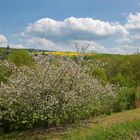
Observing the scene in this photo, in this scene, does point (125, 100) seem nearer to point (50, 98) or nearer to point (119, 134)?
point (50, 98)

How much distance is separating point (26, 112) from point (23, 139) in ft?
4.53

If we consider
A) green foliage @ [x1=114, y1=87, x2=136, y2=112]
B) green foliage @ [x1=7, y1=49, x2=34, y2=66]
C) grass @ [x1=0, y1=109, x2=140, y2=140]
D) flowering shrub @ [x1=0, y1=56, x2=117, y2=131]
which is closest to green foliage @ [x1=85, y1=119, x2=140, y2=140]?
grass @ [x1=0, y1=109, x2=140, y2=140]

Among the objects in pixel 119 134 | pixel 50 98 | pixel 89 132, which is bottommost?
pixel 89 132

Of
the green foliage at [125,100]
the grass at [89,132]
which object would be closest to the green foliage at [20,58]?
the grass at [89,132]

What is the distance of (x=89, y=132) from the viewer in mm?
18125

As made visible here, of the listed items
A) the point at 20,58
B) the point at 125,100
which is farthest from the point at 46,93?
the point at 125,100

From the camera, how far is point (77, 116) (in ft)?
70.3

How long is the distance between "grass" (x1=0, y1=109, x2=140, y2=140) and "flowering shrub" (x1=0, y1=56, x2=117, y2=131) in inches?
23.6

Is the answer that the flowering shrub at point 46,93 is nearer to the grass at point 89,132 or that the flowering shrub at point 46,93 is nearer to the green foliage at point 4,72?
the grass at point 89,132

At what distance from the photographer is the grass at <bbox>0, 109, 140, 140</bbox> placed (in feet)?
42.8

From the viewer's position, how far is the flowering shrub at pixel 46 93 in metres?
19.1

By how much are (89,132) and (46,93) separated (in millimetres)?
2889

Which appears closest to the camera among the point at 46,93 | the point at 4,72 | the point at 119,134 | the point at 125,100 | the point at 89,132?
the point at 119,134

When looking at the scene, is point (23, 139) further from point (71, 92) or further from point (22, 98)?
point (71, 92)
